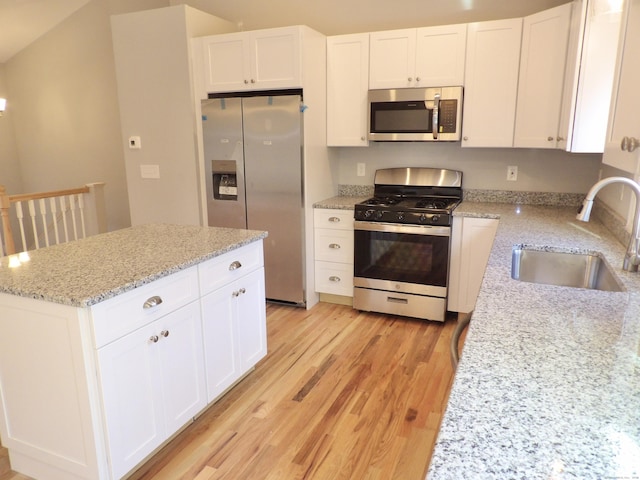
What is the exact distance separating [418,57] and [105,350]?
2.87m

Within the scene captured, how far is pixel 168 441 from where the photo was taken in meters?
2.08

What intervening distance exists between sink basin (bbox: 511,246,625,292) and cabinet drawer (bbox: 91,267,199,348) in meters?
1.41

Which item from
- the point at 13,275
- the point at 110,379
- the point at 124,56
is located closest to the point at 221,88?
the point at 124,56

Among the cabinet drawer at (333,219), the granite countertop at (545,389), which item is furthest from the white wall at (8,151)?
the granite countertop at (545,389)

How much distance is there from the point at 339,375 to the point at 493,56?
241 centimetres

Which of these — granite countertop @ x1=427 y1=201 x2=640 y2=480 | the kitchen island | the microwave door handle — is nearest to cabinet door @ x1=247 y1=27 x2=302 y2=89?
the microwave door handle

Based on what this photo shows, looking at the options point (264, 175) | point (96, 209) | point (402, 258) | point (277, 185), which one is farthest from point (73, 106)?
point (402, 258)

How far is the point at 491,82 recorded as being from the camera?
10.5 ft

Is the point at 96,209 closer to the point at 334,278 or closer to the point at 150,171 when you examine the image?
the point at 150,171

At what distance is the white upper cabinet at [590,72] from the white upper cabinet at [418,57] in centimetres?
75

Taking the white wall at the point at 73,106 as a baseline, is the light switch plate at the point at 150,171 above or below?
below

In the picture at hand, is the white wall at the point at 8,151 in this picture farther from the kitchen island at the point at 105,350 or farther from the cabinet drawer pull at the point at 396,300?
the cabinet drawer pull at the point at 396,300

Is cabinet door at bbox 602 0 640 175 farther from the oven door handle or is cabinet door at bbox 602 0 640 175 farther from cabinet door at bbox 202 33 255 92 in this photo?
cabinet door at bbox 202 33 255 92

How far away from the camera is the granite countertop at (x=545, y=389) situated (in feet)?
2.24
